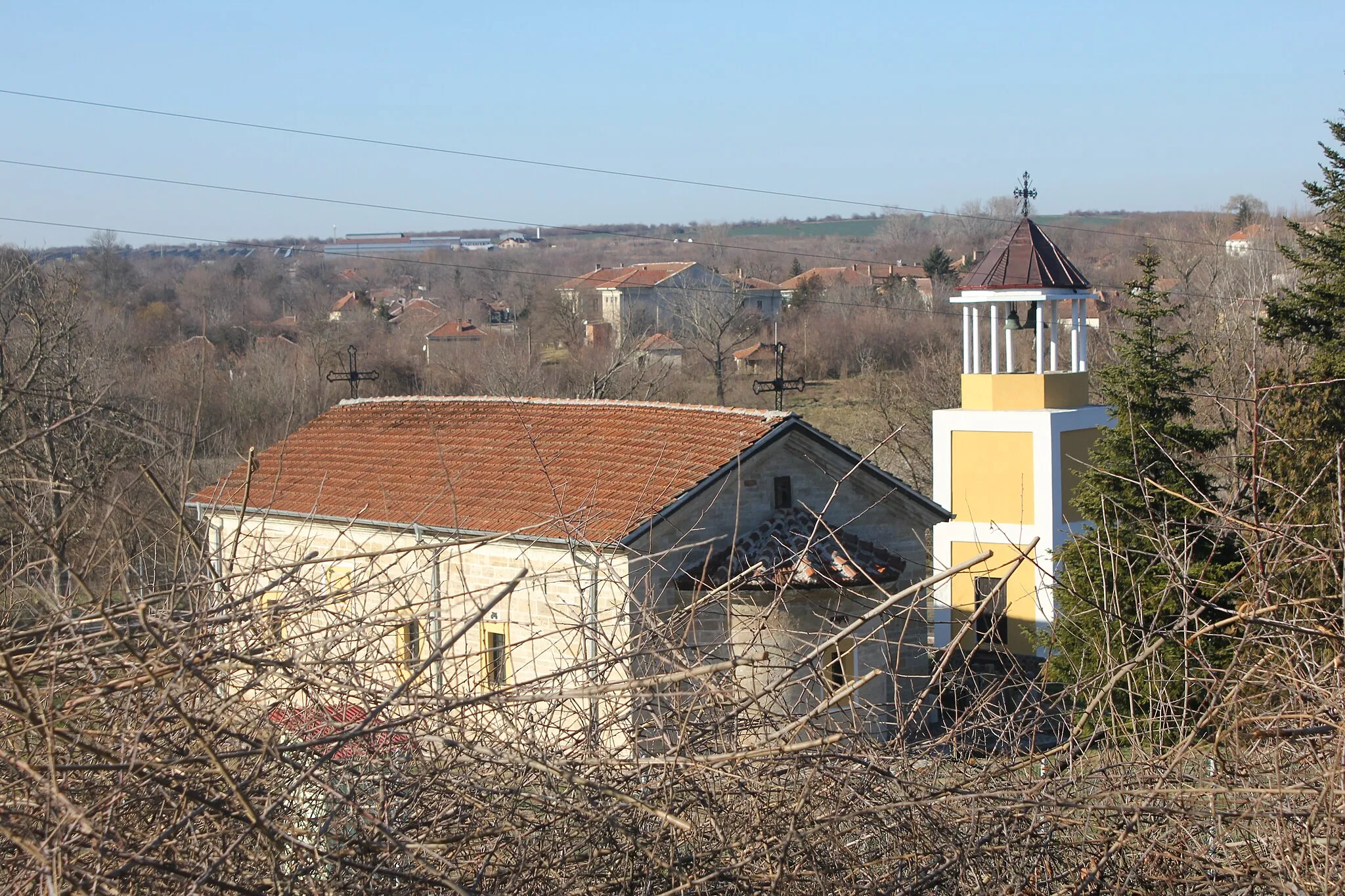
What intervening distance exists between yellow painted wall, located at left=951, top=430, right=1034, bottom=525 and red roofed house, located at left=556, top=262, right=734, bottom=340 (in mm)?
37080

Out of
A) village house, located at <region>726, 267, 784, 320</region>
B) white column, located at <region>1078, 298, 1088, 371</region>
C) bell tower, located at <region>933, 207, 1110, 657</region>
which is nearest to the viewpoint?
bell tower, located at <region>933, 207, 1110, 657</region>

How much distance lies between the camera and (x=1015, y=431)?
2062cm

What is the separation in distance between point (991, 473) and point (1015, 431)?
817mm

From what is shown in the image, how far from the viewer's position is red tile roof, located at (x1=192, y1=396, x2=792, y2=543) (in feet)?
50.3

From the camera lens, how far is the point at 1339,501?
362cm

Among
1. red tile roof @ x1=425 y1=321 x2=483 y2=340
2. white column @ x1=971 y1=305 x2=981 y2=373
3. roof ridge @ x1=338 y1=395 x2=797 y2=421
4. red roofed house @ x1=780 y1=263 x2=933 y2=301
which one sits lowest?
roof ridge @ x1=338 y1=395 x2=797 y2=421

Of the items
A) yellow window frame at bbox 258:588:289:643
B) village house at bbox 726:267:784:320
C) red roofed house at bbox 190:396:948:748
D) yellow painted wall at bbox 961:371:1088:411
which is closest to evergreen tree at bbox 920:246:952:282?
village house at bbox 726:267:784:320

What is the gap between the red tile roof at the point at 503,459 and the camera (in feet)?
50.3

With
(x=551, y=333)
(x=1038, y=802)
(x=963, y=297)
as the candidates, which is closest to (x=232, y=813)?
(x=1038, y=802)

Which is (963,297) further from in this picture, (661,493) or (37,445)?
(37,445)

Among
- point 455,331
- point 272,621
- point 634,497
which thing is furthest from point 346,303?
point 272,621

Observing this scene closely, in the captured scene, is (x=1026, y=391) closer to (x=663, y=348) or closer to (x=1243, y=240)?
(x=663, y=348)

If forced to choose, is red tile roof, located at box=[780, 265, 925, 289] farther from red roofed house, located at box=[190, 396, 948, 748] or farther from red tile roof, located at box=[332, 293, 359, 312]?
red roofed house, located at box=[190, 396, 948, 748]

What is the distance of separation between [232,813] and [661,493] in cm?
1182
